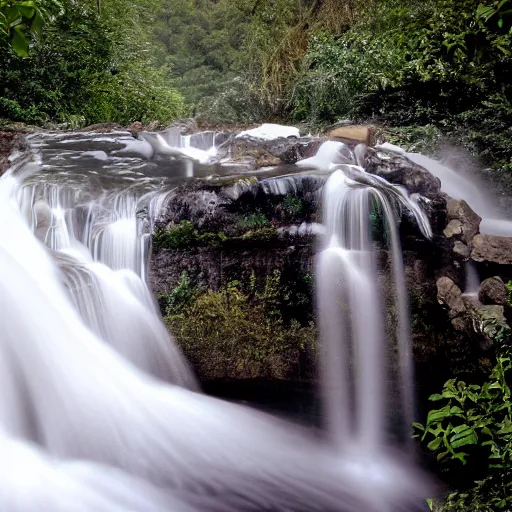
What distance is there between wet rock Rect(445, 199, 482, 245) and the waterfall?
369mm

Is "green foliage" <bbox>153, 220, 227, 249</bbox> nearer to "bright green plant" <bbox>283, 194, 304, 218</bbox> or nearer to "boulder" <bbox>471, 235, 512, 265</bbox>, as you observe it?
"bright green plant" <bbox>283, 194, 304, 218</bbox>

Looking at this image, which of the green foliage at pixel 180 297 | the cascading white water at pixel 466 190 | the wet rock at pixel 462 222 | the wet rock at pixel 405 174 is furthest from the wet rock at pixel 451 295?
the green foliage at pixel 180 297

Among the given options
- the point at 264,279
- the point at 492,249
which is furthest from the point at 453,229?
the point at 264,279

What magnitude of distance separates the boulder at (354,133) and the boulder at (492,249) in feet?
8.37

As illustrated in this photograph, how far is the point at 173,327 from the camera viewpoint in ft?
16.3

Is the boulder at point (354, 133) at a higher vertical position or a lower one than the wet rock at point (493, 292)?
higher

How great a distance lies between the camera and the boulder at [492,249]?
5.05m

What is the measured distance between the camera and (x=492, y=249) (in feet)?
16.8

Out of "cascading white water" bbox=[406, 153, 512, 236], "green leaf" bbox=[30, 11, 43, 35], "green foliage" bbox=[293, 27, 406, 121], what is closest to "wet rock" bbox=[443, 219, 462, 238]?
"cascading white water" bbox=[406, 153, 512, 236]

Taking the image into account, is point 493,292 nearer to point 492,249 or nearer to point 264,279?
point 492,249

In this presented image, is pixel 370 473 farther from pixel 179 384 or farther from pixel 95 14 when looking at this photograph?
pixel 95 14

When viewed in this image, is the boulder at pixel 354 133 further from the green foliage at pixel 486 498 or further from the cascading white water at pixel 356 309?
the green foliage at pixel 486 498

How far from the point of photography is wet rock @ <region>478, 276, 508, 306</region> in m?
4.78

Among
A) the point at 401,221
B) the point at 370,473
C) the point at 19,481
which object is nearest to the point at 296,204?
the point at 401,221
